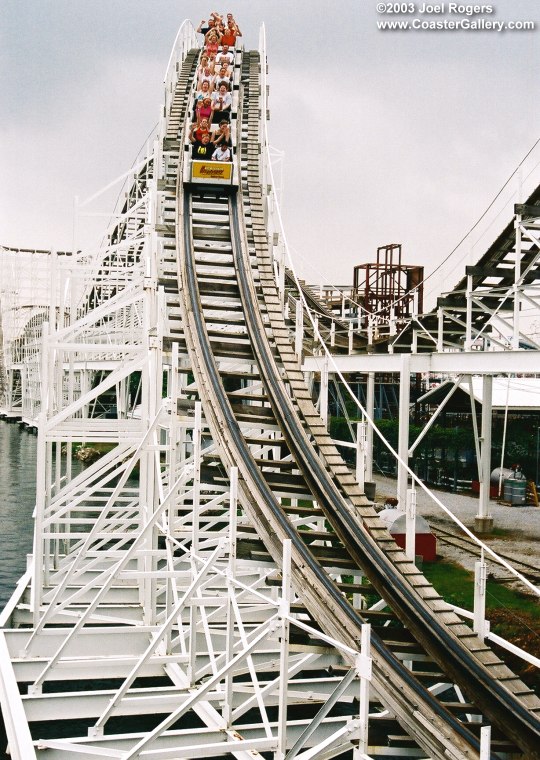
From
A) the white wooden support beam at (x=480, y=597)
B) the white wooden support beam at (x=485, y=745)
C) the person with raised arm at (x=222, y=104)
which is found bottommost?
the white wooden support beam at (x=485, y=745)

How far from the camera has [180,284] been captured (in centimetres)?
1581

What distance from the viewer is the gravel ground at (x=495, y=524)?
19.5m

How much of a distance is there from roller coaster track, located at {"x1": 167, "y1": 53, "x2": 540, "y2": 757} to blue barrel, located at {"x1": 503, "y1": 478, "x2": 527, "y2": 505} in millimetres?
14017

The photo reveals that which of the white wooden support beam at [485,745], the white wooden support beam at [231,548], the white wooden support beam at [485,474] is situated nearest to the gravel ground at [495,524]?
the white wooden support beam at [485,474]


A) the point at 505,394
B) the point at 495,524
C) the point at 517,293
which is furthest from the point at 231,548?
the point at 505,394

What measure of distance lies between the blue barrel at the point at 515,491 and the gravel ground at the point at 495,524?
52 centimetres

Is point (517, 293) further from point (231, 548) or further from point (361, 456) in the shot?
point (231, 548)

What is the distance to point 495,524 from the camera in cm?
2319

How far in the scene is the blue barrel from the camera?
27266mm

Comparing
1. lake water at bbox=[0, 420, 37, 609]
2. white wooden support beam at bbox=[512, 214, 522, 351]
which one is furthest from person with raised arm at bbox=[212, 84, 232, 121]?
lake water at bbox=[0, 420, 37, 609]

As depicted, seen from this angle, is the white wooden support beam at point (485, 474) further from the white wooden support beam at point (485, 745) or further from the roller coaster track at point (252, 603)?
the white wooden support beam at point (485, 745)

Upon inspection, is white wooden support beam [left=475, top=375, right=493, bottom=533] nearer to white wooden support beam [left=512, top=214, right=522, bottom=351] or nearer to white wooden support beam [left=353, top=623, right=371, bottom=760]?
white wooden support beam [left=512, top=214, right=522, bottom=351]

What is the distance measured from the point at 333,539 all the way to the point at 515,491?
59.3 ft

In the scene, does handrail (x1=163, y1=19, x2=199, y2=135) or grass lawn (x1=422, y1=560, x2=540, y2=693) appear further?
handrail (x1=163, y1=19, x2=199, y2=135)
